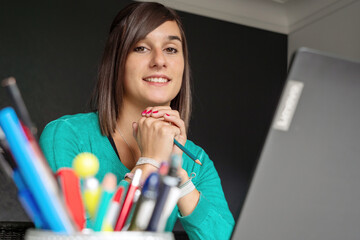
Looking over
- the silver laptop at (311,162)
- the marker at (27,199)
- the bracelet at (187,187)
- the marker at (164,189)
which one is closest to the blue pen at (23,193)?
the marker at (27,199)

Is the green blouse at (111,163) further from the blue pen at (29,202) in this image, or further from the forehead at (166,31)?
the blue pen at (29,202)

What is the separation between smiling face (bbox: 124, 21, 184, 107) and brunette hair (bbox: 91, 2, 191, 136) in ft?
0.07

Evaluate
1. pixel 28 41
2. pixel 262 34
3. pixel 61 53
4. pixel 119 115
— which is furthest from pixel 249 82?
pixel 119 115

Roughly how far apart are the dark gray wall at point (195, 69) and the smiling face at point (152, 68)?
7.41 ft

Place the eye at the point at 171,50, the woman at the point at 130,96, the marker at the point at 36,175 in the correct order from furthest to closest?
the eye at the point at 171,50
the woman at the point at 130,96
the marker at the point at 36,175

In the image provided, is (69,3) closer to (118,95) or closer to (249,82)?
(249,82)

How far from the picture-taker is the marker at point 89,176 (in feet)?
1.32

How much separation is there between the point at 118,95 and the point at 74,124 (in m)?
0.17

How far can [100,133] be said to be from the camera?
120cm

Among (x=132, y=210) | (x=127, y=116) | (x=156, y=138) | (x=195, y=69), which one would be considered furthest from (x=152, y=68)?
(x=195, y=69)

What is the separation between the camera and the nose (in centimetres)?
116

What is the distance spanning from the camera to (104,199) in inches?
16.1

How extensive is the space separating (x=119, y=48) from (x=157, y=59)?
12 cm

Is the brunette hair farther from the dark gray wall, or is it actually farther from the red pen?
the dark gray wall
